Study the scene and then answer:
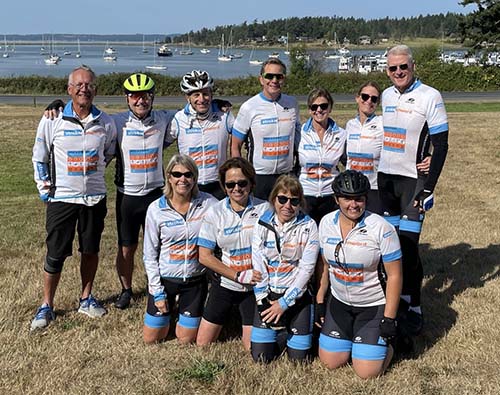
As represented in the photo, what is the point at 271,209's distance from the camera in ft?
16.9

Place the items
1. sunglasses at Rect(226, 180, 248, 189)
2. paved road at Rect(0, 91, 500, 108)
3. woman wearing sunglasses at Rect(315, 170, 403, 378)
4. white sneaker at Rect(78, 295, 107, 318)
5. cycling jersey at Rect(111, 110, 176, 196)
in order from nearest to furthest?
woman wearing sunglasses at Rect(315, 170, 403, 378) → sunglasses at Rect(226, 180, 248, 189) → cycling jersey at Rect(111, 110, 176, 196) → white sneaker at Rect(78, 295, 107, 318) → paved road at Rect(0, 91, 500, 108)

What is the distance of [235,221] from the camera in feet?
17.3

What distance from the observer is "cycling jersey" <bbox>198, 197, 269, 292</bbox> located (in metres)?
5.28

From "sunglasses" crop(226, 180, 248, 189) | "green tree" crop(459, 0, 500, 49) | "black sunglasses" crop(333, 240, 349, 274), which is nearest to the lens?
"black sunglasses" crop(333, 240, 349, 274)

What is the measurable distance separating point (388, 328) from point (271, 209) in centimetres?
133

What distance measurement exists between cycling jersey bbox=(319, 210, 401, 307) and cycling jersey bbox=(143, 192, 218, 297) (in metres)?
1.18

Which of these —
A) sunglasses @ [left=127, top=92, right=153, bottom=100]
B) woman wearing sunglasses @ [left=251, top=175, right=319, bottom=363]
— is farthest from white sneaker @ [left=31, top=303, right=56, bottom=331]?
sunglasses @ [left=127, top=92, right=153, bottom=100]

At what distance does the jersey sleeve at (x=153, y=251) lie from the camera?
5.51 m

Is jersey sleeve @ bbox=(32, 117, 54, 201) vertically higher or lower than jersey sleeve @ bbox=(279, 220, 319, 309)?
higher

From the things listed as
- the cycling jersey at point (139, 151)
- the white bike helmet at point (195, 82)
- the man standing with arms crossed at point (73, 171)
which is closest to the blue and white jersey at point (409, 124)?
the white bike helmet at point (195, 82)

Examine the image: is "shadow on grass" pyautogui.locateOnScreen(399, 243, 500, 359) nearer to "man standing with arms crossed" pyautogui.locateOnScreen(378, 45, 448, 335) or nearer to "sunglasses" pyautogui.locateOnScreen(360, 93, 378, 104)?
"man standing with arms crossed" pyautogui.locateOnScreen(378, 45, 448, 335)

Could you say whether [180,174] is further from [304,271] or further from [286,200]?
[304,271]

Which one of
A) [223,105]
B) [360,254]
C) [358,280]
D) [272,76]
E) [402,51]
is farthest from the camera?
[223,105]

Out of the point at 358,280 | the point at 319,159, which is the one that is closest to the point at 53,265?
the point at 319,159
